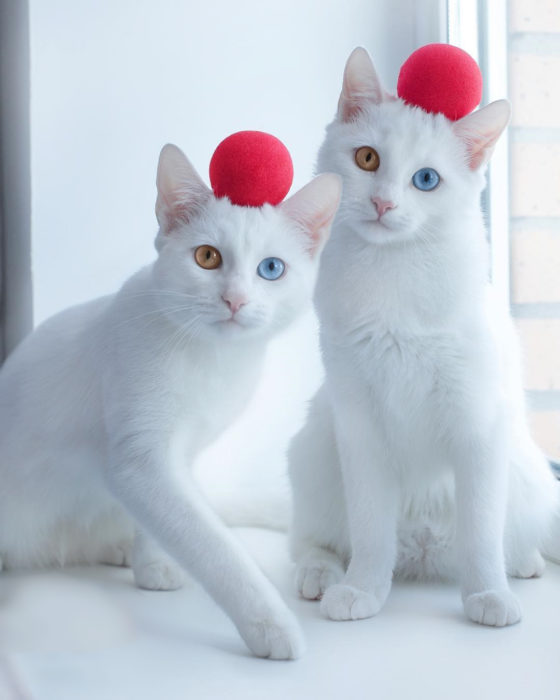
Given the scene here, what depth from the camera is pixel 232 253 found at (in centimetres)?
110

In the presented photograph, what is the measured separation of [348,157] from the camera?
3.79ft

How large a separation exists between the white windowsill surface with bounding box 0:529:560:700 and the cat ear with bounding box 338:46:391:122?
2.20 ft

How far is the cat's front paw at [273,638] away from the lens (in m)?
1.03

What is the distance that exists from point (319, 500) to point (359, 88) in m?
0.60

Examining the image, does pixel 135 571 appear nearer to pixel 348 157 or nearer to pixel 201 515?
pixel 201 515

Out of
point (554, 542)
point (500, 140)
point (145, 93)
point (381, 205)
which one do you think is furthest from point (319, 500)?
point (145, 93)

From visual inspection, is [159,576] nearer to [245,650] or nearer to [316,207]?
[245,650]

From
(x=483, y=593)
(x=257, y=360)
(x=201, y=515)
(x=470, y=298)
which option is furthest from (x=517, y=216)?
(x=201, y=515)

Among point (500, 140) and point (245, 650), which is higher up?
point (500, 140)

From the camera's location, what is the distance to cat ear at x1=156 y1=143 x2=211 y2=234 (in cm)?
112

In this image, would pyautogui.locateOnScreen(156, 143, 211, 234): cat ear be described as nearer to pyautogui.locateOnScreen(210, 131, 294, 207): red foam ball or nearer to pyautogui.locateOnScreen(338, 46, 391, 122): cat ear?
pyautogui.locateOnScreen(210, 131, 294, 207): red foam ball

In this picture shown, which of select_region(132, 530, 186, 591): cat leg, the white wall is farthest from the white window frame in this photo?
select_region(132, 530, 186, 591): cat leg

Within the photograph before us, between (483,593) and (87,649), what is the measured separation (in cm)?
50

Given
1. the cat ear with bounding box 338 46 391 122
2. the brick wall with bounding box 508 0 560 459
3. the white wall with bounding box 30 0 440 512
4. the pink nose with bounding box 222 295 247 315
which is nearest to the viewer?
the pink nose with bounding box 222 295 247 315
